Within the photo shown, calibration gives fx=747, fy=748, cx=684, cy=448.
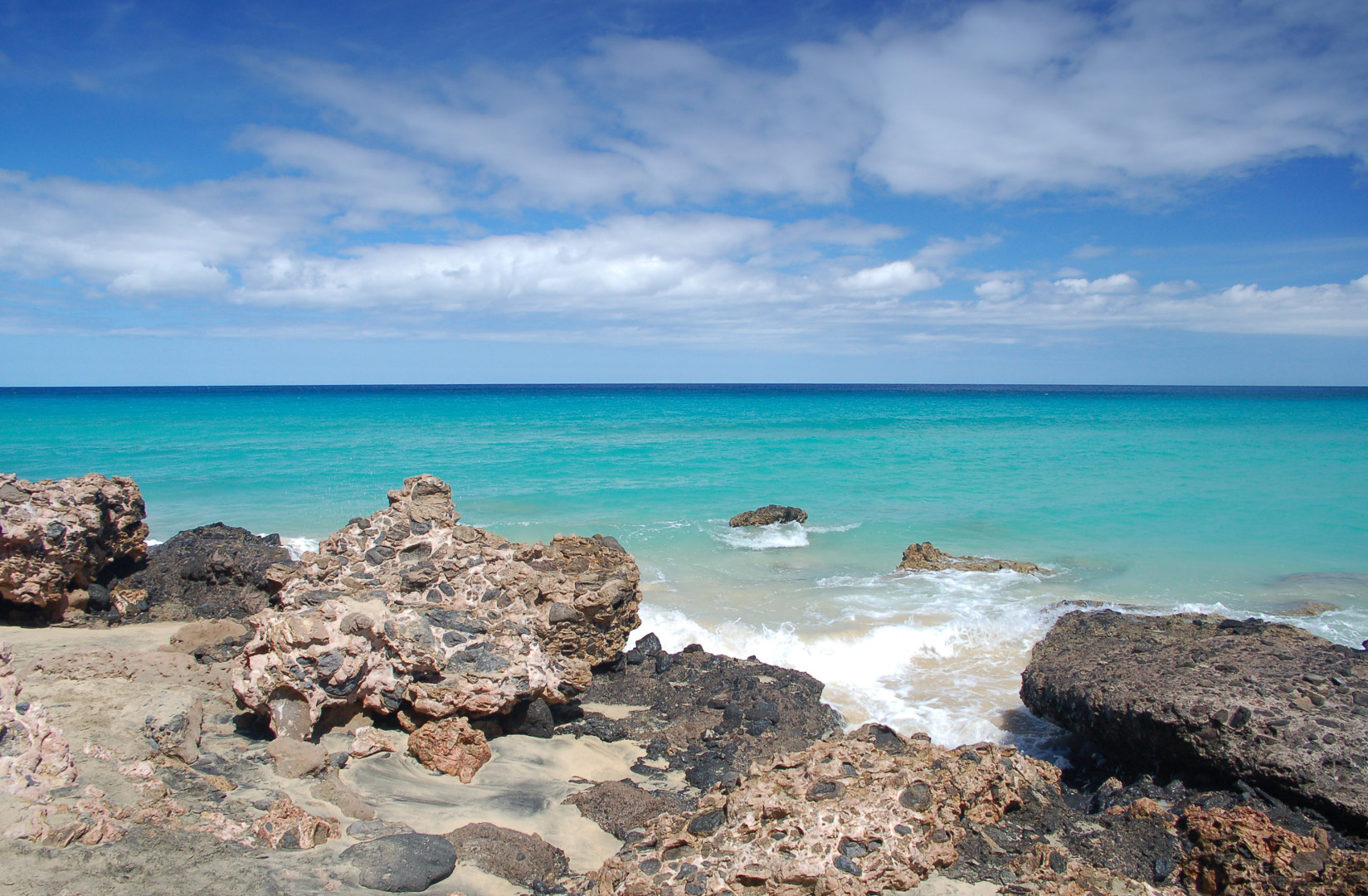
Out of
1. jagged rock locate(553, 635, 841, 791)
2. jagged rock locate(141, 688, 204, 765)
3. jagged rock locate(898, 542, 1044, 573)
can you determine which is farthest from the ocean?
jagged rock locate(141, 688, 204, 765)

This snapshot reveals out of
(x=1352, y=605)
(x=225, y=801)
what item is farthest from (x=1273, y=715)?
(x=1352, y=605)

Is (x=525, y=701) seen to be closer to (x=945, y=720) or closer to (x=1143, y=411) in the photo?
(x=945, y=720)

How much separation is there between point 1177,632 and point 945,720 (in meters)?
2.37

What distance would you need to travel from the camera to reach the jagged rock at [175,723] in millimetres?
4676

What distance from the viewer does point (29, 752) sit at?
384cm

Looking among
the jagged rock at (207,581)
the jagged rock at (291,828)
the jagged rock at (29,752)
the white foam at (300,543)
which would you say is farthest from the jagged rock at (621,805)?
the white foam at (300,543)

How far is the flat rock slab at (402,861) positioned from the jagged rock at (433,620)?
165cm

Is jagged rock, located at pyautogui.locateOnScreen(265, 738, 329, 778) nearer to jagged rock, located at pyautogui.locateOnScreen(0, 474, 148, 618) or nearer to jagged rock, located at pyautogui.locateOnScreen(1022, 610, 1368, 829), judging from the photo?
jagged rock, located at pyautogui.locateOnScreen(0, 474, 148, 618)

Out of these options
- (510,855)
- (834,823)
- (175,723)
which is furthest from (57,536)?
(834,823)

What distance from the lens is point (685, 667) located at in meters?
8.35

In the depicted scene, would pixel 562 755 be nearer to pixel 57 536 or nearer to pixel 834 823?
pixel 834 823

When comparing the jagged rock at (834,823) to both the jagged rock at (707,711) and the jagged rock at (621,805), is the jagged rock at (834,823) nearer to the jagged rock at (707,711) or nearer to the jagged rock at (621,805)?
the jagged rock at (621,805)

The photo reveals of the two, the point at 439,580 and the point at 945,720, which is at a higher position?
the point at 439,580

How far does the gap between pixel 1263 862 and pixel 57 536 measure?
1076cm
